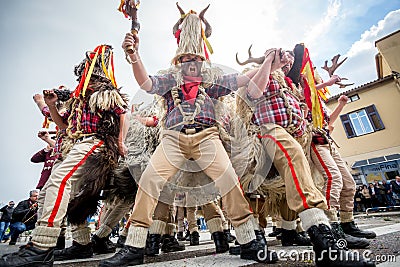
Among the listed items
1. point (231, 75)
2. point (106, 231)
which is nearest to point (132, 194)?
point (106, 231)

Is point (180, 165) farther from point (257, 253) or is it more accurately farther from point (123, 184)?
point (123, 184)

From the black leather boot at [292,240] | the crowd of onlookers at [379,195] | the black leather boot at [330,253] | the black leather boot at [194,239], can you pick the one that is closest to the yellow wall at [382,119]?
the crowd of onlookers at [379,195]

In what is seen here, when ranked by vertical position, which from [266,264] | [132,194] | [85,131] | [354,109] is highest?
[354,109]

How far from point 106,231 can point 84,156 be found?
1.39 meters

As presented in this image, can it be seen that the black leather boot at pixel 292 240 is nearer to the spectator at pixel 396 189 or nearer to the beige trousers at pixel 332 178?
the beige trousers at pixel 332 178

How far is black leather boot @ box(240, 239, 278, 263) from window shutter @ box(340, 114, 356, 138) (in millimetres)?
14633

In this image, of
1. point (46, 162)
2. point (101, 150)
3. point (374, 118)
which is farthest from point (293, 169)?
point (374, 118)

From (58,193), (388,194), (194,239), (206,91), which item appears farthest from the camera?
(388,194)

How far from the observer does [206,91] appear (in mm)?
2428

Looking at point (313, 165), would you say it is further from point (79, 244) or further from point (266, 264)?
point (79, 244)

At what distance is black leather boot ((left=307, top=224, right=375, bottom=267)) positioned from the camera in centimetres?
128

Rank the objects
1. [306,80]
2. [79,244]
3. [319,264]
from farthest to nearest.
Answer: [79,244] → [306,80] → [319,264]

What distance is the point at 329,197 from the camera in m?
2.41

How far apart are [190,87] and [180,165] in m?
0.71
